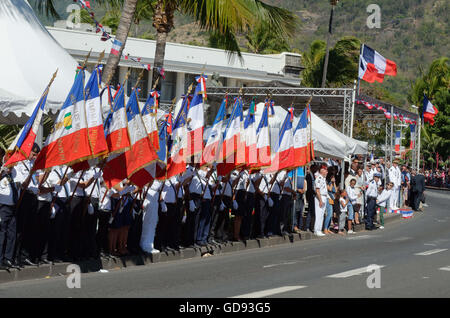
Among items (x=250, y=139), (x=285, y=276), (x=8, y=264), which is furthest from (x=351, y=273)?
(x=250, y=139)

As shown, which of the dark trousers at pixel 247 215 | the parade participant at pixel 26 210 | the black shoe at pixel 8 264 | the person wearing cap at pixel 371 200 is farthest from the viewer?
the person wearing cap at pixel 371 200

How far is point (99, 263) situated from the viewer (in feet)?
42.6

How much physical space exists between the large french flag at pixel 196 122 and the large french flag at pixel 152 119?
119 centimetres

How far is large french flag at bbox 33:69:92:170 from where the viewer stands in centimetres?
1165

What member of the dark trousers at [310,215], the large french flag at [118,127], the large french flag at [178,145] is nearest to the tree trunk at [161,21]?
the large french flag at [178,145]

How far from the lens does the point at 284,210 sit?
63.4 feet

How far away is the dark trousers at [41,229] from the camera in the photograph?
12.1 m

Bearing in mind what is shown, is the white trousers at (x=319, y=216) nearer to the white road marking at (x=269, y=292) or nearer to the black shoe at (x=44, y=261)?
the black shoe at (x=44, y=261)

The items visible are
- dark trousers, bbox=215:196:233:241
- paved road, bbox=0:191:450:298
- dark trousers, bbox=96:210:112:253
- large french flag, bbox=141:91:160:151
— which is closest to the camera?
paved road, bbox=0:191:450:298

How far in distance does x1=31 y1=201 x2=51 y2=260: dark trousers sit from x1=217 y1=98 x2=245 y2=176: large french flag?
198 inches

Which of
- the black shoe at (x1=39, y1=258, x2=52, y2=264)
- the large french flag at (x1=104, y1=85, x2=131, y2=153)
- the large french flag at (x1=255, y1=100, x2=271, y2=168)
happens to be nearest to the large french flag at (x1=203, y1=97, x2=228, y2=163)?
the large french flag at (x1=255, y1=100, x2=271, y2=168)

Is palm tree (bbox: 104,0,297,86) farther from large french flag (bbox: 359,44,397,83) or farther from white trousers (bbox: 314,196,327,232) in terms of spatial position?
large french flag (bbox: 359,44,397,83)

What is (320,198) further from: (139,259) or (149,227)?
(139,259)
